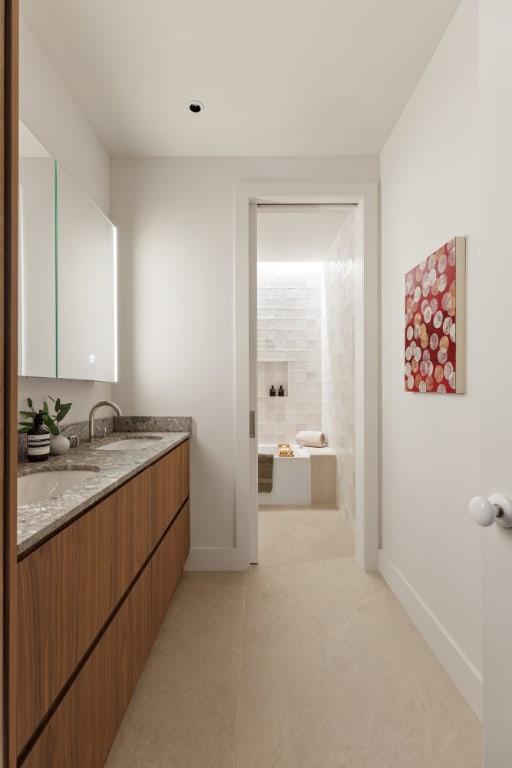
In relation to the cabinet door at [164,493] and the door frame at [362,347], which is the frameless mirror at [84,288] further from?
the door frame at [362,347]

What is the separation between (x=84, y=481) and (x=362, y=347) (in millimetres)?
1980

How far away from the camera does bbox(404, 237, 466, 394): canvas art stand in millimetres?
1747

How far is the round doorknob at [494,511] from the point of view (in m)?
0.70

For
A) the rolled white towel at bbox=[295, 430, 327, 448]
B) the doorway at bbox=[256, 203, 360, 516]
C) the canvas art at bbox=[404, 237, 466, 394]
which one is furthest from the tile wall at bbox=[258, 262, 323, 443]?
the canvas art at bbox=[404, 237, 466, 394]

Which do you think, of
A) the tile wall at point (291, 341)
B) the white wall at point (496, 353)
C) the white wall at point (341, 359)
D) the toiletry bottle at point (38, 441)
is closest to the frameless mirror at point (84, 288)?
the toiletry bottle at point (38, 441)

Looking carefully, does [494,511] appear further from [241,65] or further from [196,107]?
[196,107]

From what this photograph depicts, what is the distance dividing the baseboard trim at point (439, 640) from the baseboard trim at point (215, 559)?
2.95 feet

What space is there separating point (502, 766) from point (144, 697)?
4.50 feet

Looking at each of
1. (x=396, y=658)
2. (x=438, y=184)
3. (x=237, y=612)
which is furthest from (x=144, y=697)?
(x=438, y=184)

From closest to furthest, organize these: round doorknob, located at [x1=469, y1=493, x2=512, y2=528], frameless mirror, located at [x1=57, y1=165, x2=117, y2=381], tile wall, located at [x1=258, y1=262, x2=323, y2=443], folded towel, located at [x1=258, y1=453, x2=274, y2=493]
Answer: round doorknob, located at [x1=469, y1=493, x2=512, y2=528] < frameless mirror, located at [x1=57, y1=165, x2=117, y2=381] < folded towel, located at [x1=258, y1=453, x2=274, y2=493] < tile wall, located at [x1=258, y1=262, x2=323, y2=443]

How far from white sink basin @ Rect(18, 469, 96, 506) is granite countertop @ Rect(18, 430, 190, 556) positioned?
17mm

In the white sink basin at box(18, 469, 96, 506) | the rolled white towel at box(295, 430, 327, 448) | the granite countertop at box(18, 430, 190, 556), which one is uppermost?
the granite countertop at box(18, 430, 190, 556)

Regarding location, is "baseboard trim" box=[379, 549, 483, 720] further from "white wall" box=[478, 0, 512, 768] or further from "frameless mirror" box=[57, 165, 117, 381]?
"frameless mirror" box=[57, 165, 117, 381]

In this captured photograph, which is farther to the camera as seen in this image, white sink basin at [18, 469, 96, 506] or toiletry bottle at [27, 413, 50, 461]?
toiletry bottle at [27, 413, 50, 461]
